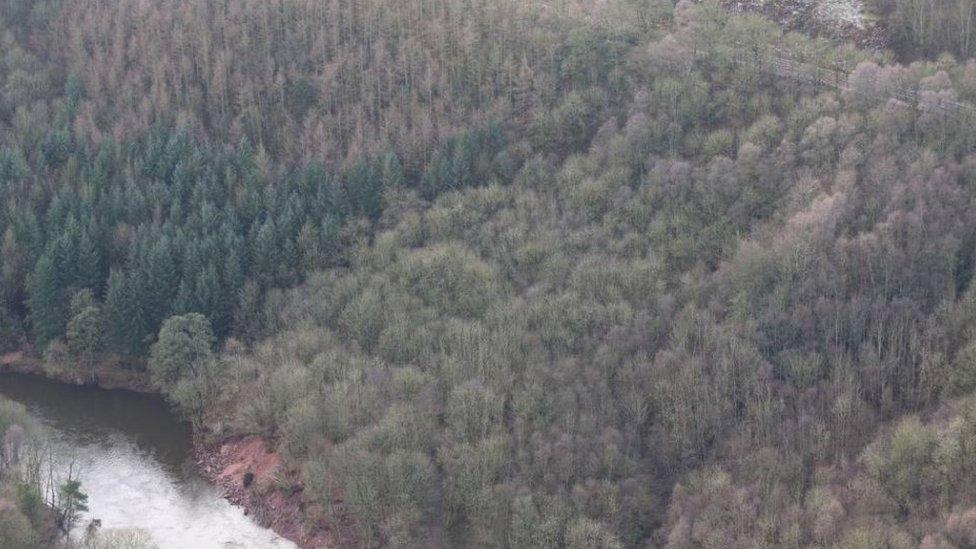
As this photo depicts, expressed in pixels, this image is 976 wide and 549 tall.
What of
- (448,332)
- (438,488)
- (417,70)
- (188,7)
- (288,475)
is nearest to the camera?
(438,488)

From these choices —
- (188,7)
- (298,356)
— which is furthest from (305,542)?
(188,7)

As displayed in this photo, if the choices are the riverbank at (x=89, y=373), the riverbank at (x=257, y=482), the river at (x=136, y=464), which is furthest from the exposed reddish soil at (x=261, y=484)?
the riverbank at (x=89, y=373)

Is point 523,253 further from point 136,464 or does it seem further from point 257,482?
point 136,464

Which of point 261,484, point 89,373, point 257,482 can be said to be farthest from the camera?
point 89,373

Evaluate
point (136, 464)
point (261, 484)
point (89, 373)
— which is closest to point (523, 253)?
point (261, 484)

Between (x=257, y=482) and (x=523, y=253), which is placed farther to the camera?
(x=523, y=253)

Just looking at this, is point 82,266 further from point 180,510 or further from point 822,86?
point 822,86
